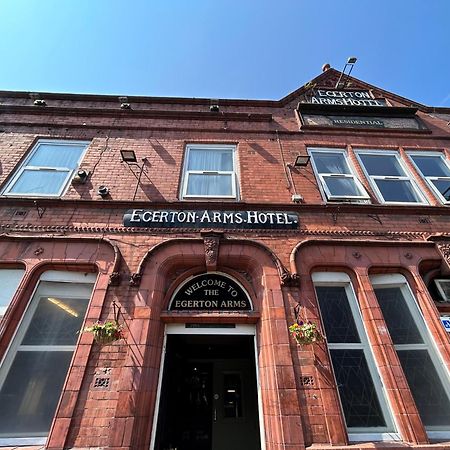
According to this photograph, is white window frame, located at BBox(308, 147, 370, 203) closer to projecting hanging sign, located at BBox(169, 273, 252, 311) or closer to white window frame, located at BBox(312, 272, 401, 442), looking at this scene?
white window frame, located at BBox(312, 272, 401, 442)

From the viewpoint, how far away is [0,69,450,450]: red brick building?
385 cm

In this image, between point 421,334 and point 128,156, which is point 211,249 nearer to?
point 128,156

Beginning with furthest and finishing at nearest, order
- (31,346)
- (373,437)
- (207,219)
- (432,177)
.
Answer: (432,177), (207,219), (31,346), (373,437)

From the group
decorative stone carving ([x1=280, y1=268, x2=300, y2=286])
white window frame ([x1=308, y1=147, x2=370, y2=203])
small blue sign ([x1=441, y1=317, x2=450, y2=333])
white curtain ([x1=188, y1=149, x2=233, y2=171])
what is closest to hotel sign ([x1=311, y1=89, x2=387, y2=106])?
white window frame ([x1=308, y1=147, x2=370, y2=203])

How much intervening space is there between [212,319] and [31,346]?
9.73ft

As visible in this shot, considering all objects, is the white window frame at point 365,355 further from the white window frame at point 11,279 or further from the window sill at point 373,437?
the white window frame at point 11,279

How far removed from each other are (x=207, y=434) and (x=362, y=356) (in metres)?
4.21

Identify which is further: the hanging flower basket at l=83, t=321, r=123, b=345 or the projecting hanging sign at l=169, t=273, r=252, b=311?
the projecting hanging sign at l=169, t=273, r=252, b=311

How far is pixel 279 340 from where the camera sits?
421 cm

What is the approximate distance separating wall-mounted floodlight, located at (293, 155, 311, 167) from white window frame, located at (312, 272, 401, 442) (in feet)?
9.44

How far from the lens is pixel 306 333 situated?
13.1ft

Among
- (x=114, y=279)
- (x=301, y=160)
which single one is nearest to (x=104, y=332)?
(x=114, y=279)

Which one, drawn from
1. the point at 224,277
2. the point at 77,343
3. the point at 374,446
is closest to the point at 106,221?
the point at 77,343

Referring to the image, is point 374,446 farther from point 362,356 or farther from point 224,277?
point 224,277
